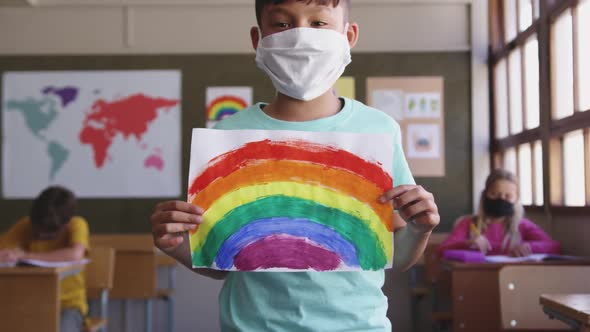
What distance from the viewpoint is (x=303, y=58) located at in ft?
3.47

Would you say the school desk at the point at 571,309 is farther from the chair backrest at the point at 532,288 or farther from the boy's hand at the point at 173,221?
the boy's hand at the point at 173,221

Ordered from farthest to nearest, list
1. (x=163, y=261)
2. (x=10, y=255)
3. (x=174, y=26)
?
(x=174, y=26) < (x=163, y=261) < (x=10, y=255)

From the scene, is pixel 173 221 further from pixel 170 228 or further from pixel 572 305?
pixel 572 305

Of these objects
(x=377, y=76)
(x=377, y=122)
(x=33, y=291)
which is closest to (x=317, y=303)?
(x=377, y=122)

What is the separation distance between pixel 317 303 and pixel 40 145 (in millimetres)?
5109

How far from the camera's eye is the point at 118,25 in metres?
5.61

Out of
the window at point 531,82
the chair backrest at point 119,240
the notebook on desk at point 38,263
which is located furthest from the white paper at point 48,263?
the window at point 531,82

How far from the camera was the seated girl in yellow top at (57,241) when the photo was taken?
370cm

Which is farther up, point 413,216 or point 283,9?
point 283,9

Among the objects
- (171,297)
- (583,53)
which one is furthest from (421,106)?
(171,297)

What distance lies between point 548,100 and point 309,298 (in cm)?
335

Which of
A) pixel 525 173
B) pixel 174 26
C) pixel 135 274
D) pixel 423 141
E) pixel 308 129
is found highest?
pixel 174 26

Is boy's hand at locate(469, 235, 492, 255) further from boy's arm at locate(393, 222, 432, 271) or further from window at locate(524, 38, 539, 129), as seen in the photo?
boy's arm at locate(393, 222, 432, 271)

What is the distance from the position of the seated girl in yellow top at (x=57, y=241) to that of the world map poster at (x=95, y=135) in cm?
153
